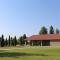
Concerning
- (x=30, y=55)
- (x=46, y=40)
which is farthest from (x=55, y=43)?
(x=30, y=55)

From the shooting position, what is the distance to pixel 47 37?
6819cm

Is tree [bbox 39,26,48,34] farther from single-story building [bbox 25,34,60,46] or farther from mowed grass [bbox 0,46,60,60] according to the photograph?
mowed grass [bbox 0,46,60,60]

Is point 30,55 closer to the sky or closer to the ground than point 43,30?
closer to the ground

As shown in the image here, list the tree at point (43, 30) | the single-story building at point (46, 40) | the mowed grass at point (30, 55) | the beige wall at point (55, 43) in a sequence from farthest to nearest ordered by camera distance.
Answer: the tree at point (43, 30) → the single-story building at point (46, 40) → the beige wall at point (55, 43) → the mowed grass at point (30, 55)

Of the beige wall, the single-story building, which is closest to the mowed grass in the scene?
the beige wall

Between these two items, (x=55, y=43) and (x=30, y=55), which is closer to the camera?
(x=30, y=55)

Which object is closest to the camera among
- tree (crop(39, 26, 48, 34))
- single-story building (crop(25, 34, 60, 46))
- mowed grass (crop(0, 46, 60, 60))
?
mowed grass (crop(0, 46, 60, 60))

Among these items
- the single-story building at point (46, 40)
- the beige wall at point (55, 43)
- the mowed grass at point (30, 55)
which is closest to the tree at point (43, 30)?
the single-story building at point (46, 40)

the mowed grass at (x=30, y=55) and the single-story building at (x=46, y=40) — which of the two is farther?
the single-story building at (x=46, y=40)

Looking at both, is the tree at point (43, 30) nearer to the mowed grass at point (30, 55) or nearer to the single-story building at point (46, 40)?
the single-story building at point (46, 40)

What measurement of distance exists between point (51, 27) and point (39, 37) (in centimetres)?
4779

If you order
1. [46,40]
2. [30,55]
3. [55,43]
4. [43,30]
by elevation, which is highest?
[43,30]

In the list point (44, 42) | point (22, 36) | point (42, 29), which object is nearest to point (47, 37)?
point (44, 42)

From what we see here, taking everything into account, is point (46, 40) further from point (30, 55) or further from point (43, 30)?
point (30, 55)
